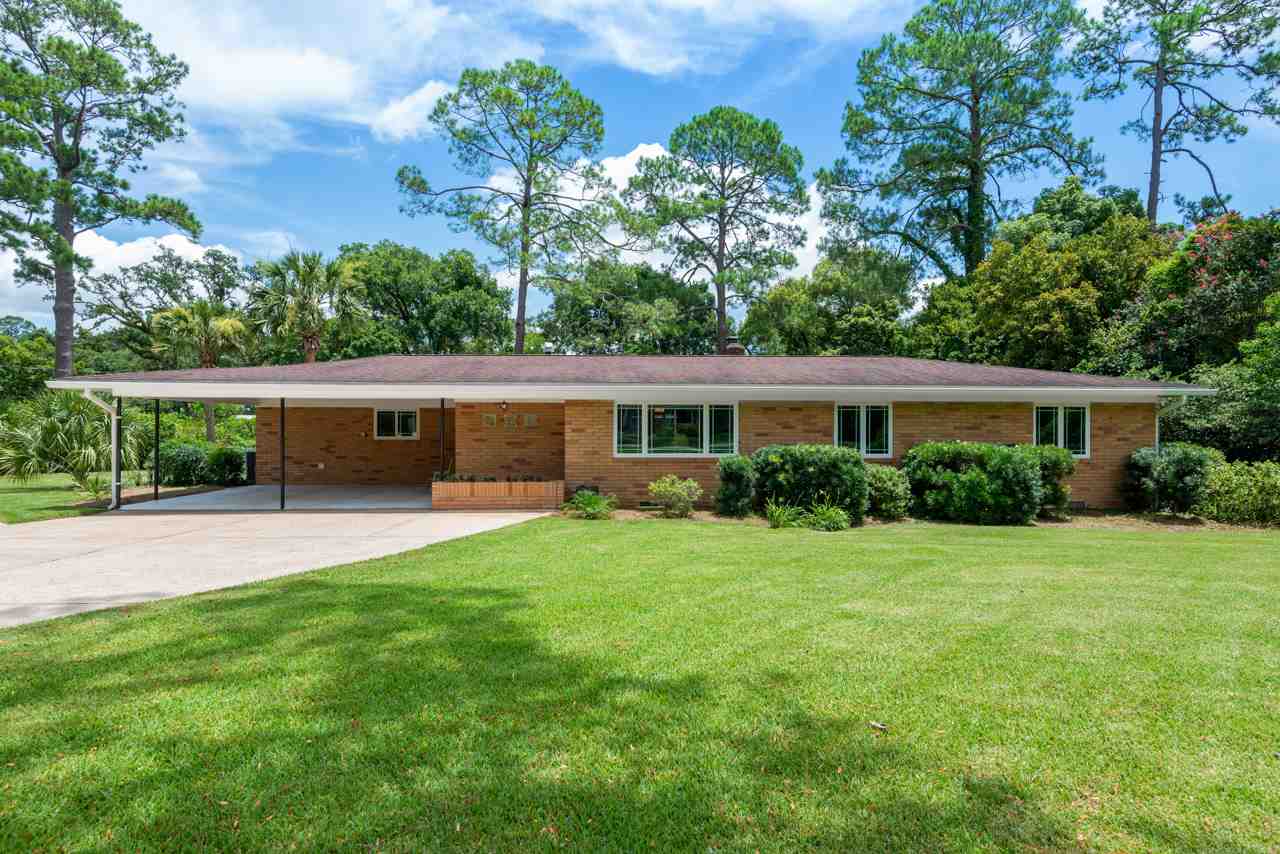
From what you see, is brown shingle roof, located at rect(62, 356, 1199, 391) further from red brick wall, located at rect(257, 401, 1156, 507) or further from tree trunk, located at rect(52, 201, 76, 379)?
tree trunk, located at rect(52, 201, 76, 379)

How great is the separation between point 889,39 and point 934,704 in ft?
103

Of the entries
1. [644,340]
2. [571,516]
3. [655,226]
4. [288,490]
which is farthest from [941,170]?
[288,490]

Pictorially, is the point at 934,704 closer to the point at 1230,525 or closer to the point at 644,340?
the point at 1230,525

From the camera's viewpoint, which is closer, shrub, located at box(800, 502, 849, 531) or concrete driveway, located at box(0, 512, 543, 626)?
concrete driveway, located at box(0, 512, 543, 626)

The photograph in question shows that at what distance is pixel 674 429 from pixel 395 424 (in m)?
8.49

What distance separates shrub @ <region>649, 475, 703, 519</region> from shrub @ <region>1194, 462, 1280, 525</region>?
31.0 feet

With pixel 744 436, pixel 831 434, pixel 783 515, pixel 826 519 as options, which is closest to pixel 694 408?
pixel 744 436

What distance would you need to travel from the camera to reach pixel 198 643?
4562 millimetres

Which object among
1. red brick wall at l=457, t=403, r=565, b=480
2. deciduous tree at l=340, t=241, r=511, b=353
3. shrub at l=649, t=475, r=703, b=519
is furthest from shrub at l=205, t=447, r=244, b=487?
deciduous tree at l=340, t=241, r=511, b=353

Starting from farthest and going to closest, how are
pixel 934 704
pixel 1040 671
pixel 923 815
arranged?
1. pixel 1040 671
2. pixel 934 704
3. pixel 923 815

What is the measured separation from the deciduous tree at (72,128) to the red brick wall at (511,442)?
18446 mm

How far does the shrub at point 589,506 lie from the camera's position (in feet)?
38.8

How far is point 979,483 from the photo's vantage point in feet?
39.1

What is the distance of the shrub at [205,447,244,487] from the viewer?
58.6 feet
